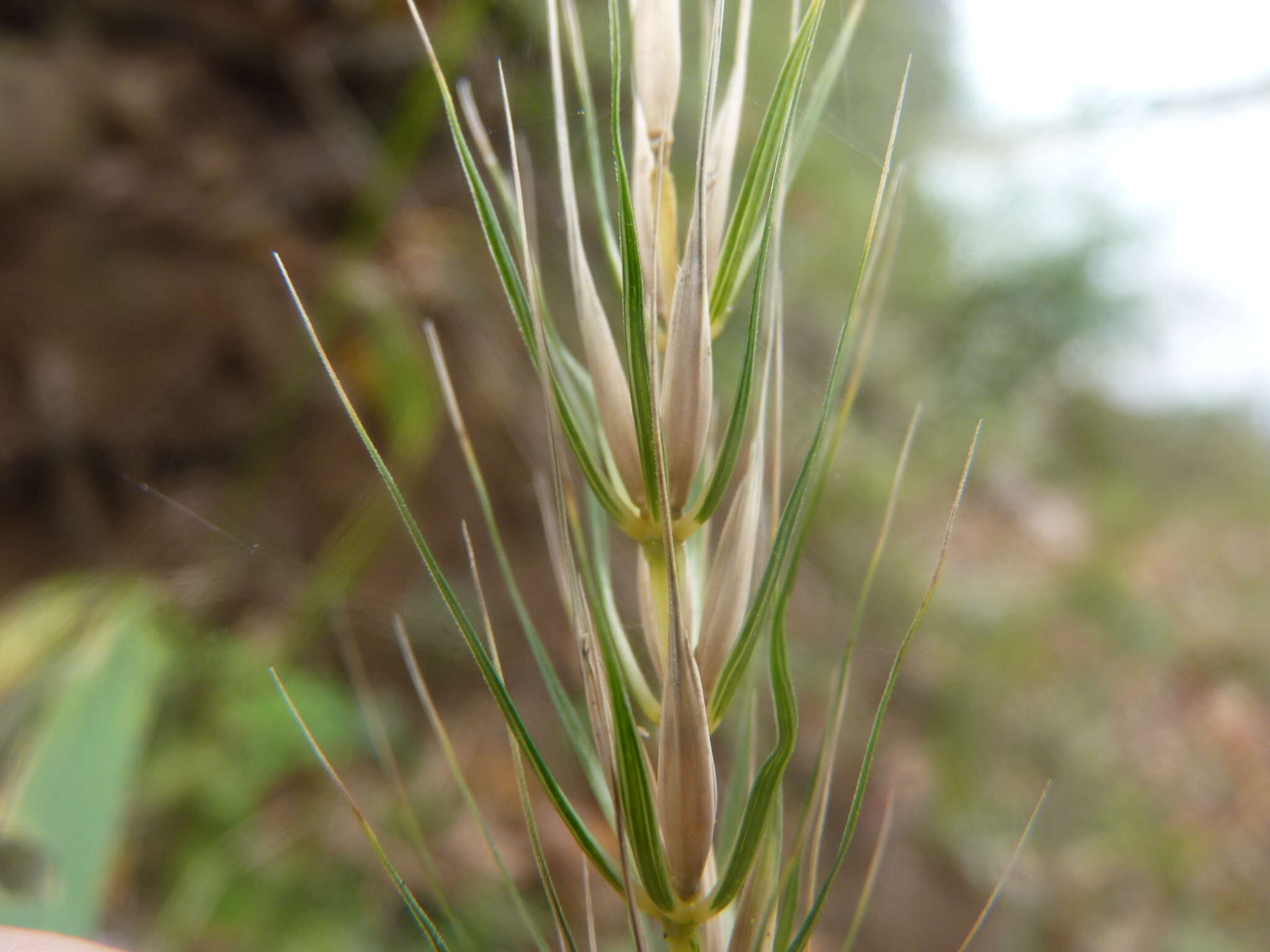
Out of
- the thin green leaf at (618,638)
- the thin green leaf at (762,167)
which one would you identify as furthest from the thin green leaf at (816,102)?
the thin green leaf at (618,638)

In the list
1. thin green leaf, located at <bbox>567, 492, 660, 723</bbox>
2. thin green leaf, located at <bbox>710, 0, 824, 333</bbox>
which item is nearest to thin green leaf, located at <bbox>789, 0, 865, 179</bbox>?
thin green leaf, located at <bbox>710, 0, 824, 333</bbox>

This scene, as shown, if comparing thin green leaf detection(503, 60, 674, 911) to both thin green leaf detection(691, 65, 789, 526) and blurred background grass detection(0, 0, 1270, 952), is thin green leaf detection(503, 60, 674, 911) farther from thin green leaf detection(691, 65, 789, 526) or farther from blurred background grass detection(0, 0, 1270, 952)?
blurred background grass detection(0, 0, 1270, 952)

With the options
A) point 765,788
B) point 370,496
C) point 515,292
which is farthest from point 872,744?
point 370,496

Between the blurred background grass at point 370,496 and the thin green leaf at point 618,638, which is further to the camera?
the blurred background grass at point 370,496

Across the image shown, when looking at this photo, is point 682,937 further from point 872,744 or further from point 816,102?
point 816,102

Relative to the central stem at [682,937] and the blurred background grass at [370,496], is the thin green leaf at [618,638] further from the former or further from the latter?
the blurred background grass at [370,496]
